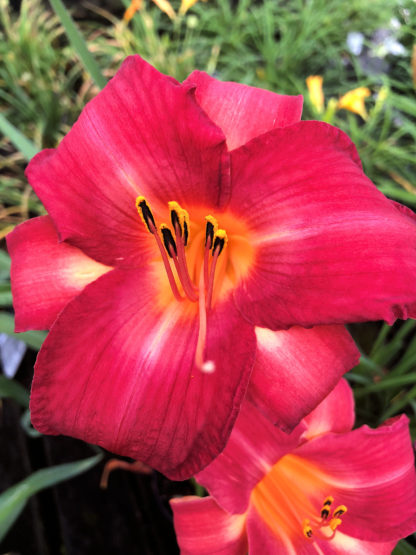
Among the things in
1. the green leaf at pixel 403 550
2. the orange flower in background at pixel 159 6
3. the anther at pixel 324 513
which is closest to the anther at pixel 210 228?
the anther at pixel 324 513

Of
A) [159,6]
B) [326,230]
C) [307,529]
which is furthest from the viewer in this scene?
[159,6]

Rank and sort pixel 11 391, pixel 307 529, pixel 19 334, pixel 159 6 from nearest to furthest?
pixel 307 529 < pixel 19 334 < pixel 11 391 < pixel 159 6

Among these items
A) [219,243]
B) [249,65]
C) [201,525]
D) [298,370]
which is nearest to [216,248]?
[219,243]

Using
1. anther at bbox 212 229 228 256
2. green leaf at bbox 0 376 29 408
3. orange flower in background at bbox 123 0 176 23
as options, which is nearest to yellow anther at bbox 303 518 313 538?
anther at bbox 212 229 228 256

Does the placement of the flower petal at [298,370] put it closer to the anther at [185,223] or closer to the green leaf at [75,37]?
the anther at [185,223]

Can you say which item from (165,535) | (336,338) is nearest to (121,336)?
(336,338)

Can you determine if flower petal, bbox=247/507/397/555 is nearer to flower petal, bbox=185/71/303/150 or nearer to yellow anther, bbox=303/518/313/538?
yellow anther, bbox=303/518/313/538

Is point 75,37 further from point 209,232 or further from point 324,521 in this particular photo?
point 324,521
